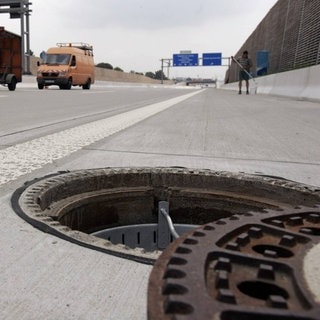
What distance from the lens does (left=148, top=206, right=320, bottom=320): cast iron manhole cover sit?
0.96m

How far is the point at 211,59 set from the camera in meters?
86.5

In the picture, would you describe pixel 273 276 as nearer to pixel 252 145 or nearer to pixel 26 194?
pixel 26 194

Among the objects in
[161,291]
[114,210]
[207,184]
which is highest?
[161,291]

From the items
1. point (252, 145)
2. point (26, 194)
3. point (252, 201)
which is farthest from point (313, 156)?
point (26, 194)

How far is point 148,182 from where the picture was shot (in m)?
3.47

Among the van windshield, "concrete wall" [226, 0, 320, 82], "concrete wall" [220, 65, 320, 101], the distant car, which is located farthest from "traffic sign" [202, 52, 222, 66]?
"concrete wall" [220, 65, 320, 101]

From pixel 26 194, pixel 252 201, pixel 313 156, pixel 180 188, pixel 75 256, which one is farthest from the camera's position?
pixel 313 156

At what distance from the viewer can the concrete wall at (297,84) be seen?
1561 centimetres

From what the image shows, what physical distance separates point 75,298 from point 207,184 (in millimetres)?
2070

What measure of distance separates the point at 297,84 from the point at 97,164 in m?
16.1

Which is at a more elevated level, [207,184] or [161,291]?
[161,291]

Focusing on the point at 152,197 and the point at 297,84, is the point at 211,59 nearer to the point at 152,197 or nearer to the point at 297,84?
the point at 297,84

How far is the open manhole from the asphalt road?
1.09ft

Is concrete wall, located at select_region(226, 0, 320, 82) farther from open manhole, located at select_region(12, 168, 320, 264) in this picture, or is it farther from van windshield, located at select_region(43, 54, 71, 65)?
open manhole, located at select_region(12, 168, 320, 264)
